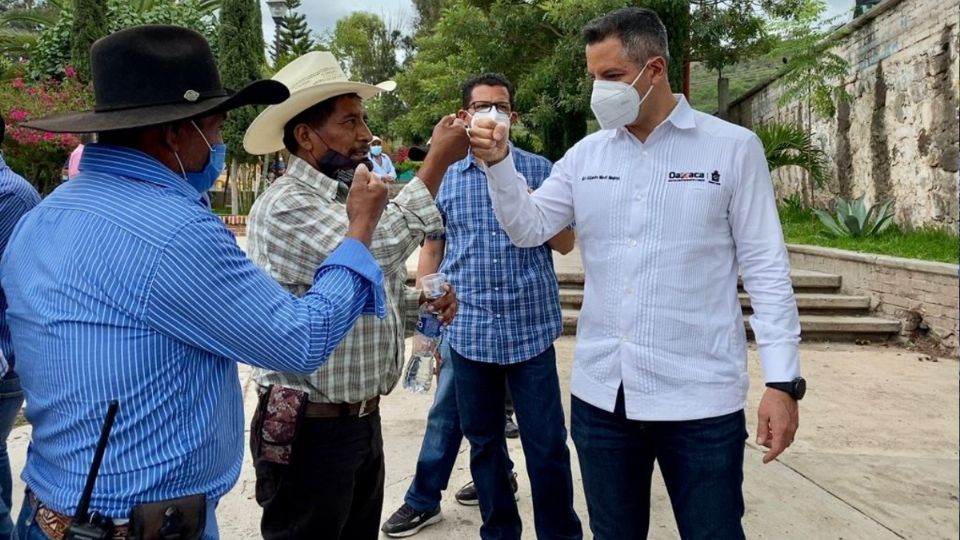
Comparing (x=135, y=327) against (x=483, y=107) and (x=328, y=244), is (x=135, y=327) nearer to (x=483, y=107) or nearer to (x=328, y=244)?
(x=328, y=244)

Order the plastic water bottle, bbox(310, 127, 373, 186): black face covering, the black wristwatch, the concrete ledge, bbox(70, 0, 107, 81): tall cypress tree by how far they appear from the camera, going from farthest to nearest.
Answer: bbox(70, 0, 107, 81): tall cypress tree, the concrete ledge, the plastic water bottle, bbox(310, 127, 373, 186): black face covering, the black wristwatch

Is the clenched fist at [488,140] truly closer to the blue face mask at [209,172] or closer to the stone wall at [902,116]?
the blue face mask at [209,172]

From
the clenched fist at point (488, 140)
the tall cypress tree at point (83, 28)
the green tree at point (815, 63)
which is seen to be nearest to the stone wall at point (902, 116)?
the green tree at point (815, 63)

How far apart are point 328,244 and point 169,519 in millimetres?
894

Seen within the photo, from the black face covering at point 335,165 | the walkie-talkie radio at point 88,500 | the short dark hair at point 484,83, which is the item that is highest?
the short dark hair at point 484,83

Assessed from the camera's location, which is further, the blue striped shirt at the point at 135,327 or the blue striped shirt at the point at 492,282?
the blue striped shirt at the point at 492,282

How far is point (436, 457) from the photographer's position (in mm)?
3430

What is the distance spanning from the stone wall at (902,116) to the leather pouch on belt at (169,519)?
7350 mm

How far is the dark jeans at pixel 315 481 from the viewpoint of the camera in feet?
7.23

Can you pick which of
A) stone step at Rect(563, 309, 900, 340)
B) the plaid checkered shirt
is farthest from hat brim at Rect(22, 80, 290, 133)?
stone step at Rect(563, 309, 900, 340)

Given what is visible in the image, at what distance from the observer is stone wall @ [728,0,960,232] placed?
7.74 meters

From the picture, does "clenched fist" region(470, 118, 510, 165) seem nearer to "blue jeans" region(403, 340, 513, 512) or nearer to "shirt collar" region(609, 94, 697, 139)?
"shirt collar" region(609, 94, 697, 139)

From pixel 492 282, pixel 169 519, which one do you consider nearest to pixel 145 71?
pixel 169 519

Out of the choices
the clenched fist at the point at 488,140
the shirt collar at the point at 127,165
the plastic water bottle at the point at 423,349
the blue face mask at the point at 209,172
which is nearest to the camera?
the shirt collar at the point at 127,165
